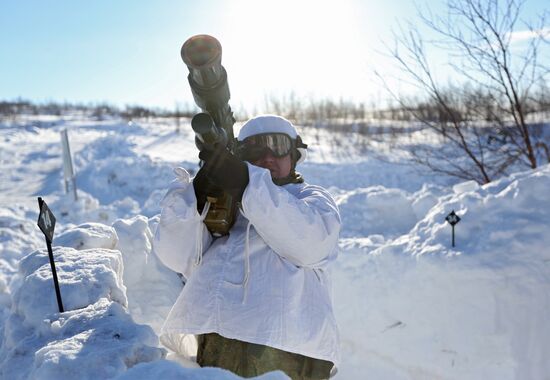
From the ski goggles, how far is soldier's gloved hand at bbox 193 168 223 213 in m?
0.33

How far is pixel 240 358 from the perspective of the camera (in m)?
1.81

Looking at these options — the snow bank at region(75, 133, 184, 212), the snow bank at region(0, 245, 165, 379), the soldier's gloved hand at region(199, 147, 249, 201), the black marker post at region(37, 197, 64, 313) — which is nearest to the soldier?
the soldier's gloved hand at region(199, 147, 249, 201)

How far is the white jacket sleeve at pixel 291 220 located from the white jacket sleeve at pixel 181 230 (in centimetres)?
24

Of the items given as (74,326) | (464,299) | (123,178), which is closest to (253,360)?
(74,326)

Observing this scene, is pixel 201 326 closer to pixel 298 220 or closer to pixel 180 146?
pixel 298 220

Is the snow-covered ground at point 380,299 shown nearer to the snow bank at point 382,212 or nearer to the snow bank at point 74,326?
the snow bank at point 74,326

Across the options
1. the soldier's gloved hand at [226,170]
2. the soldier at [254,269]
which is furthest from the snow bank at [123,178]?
the soldier's gloved hand at [226,170]

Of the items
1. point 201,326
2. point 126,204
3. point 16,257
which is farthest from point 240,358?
point 126,204

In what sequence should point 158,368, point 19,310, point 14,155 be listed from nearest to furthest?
point 158,368 → point 19,310 → point 14,155

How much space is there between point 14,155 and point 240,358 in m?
15.5

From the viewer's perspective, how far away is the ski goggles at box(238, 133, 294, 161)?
2029 millimetres

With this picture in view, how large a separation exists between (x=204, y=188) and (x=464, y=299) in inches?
98.3

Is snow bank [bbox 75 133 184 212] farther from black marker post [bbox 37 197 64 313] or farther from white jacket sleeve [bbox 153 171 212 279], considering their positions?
white jacket sleeve [bbox 153 171 212 279]

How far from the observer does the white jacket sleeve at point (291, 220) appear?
63.9 inches
